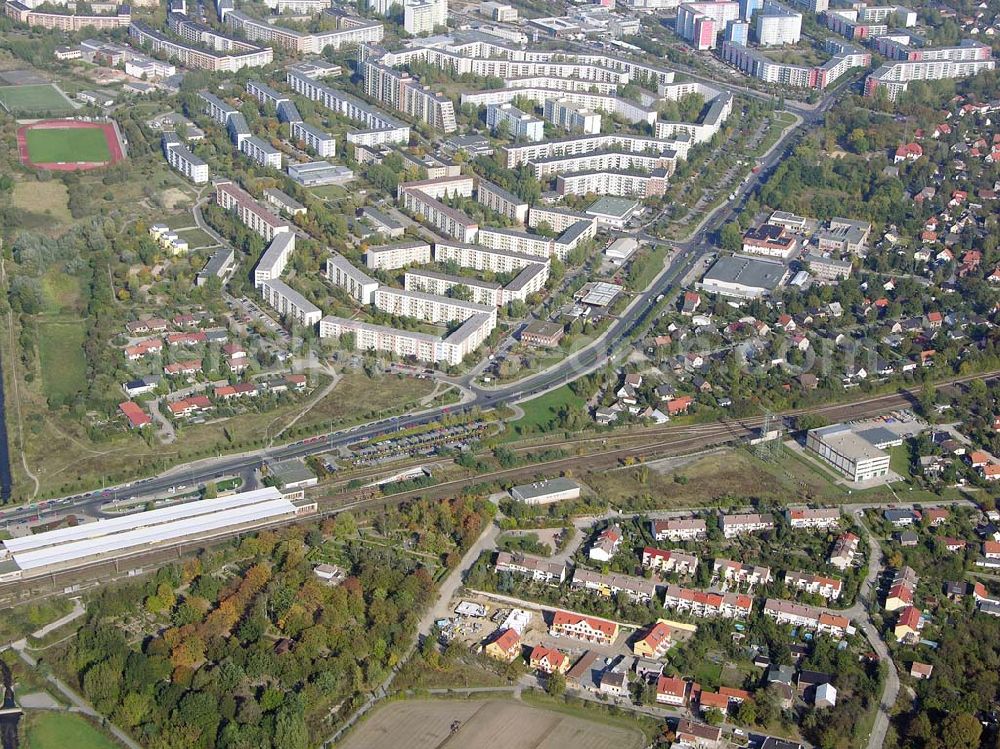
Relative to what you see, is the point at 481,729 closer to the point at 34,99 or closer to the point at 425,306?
the point at 425,306

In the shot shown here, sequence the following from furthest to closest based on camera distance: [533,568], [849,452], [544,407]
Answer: [544,407] < [849,452] < [533,568]

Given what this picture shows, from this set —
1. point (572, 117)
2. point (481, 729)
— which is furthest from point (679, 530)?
point (572, 117)

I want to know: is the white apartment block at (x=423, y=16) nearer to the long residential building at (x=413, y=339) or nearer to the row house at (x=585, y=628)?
the long residential building at (x=413, y=339)

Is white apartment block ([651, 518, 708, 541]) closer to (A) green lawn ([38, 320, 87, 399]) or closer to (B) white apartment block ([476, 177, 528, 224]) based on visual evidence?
(A) green lawn ([38, 320, 87, 399])

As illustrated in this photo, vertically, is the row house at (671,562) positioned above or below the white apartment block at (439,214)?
below

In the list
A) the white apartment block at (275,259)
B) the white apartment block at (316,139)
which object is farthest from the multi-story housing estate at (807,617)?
the white apartment block at (316,139)

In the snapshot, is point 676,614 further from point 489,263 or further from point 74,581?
point 489,263
